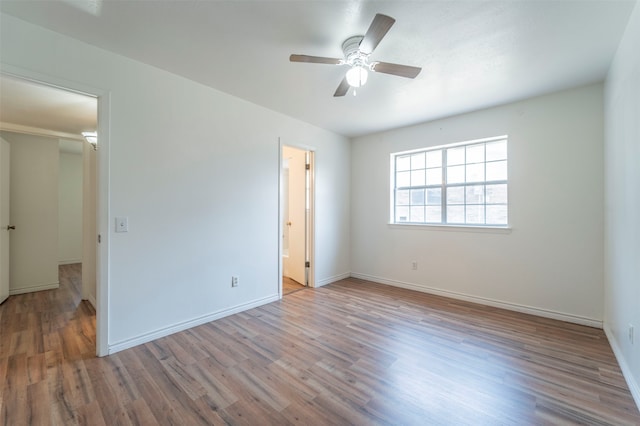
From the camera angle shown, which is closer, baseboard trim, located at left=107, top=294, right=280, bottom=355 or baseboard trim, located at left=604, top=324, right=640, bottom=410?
baseboard trim, located at left=604, top=324, right=640, bottom=410

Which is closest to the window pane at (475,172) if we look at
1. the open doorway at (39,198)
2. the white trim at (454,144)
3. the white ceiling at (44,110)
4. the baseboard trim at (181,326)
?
the white trim at (454,144)

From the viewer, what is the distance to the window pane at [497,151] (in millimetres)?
3516

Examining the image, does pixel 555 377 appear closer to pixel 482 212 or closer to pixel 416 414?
pixel 416 414

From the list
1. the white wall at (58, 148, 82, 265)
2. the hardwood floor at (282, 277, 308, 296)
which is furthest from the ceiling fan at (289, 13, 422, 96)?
the white wall at (58, 148, 82, 265)

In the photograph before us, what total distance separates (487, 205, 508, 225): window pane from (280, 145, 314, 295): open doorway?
254 cm

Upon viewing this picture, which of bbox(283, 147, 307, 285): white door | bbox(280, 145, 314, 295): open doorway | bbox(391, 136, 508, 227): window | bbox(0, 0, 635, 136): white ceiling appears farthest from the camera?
bbox(283, 147, 307, 285): white door

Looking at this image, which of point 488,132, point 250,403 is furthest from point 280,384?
point 488,132

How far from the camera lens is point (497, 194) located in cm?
355

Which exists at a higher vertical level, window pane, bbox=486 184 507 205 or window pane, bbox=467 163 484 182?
window pane, bbox=467 163 484 182

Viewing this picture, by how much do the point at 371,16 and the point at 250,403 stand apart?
2711mm

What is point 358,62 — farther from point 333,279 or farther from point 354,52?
point 333,279

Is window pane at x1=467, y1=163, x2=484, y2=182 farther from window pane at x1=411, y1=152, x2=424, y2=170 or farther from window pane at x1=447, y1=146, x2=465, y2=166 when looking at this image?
window pane at x1=411, y1=152, x2=424, y2=170

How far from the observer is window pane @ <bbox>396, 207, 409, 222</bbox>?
14.7 feet

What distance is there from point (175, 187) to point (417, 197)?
345 cm
